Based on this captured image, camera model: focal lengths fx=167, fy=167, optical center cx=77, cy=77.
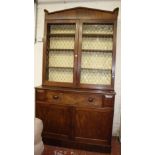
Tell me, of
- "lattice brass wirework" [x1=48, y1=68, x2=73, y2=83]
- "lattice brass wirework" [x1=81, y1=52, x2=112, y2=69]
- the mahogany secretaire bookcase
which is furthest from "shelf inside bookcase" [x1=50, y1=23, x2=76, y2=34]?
"lattice brass wirework" [x1=48, y1=68, x2=73, y2=83]

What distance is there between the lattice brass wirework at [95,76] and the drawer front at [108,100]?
0.40 m

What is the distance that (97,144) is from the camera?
8.23ft

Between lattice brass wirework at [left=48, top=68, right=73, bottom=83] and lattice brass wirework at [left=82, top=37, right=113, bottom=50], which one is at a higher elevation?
lattice brass wirework at [left=82, top=37, right=113, bottom=50]

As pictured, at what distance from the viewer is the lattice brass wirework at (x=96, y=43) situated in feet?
9.14

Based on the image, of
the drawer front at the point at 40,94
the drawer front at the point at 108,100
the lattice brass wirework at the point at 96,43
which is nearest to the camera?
the drawer front at the point at 108,100

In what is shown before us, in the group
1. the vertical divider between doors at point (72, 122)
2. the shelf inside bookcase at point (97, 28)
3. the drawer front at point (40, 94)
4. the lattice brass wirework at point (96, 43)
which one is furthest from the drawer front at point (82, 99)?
the shelf inside bookcase at point (97, 28)

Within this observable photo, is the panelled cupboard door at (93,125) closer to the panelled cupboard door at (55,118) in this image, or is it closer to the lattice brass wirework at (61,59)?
the panelled cupboard door at (55,118)

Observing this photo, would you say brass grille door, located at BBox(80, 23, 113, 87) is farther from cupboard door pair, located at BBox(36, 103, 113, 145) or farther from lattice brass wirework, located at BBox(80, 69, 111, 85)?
cupboard door pair, located at BBox(36, 103, 113, 145)

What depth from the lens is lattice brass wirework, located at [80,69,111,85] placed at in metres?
2.80

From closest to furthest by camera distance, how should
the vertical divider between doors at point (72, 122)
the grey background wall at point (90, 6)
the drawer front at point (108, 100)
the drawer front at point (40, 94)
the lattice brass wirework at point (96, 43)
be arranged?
the drawer front at point (108, 100)
the vertical divider between doors at point (72, 122)
the drawer front at point (40, 94)
the lattice brass wirework at point (96, 43)
the grey background wall at point (90, 6)
